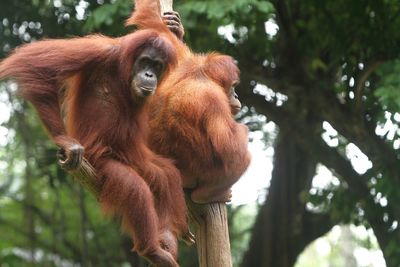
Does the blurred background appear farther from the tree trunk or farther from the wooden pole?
the wooden pole

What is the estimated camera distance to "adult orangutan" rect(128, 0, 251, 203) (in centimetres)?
521

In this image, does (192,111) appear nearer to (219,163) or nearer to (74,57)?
(219,163)

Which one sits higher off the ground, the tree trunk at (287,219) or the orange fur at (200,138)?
the orange fur at (200,138)

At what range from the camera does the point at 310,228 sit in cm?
1053

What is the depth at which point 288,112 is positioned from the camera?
28.9 ft

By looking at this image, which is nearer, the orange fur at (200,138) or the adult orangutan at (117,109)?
the adult orangutan at (117,109)

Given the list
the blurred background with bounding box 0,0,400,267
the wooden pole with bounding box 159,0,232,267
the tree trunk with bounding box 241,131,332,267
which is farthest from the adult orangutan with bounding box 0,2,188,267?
the tree trunk with bounding box 241,131,332,267

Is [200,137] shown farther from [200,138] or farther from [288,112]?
[288,112]

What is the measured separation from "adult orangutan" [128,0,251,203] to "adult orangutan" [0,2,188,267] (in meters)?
0.27

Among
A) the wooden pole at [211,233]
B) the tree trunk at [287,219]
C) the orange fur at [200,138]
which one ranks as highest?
the orange fur at [200,138]

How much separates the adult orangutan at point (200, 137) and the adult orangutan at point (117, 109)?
0.27 meters

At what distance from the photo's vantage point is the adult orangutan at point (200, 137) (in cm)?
521

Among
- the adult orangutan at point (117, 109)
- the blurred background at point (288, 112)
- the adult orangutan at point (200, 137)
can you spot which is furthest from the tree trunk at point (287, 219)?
the adult orangutan at point (117, 109)

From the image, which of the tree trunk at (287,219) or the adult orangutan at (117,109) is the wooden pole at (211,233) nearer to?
the adult orangutan at (117,109)
